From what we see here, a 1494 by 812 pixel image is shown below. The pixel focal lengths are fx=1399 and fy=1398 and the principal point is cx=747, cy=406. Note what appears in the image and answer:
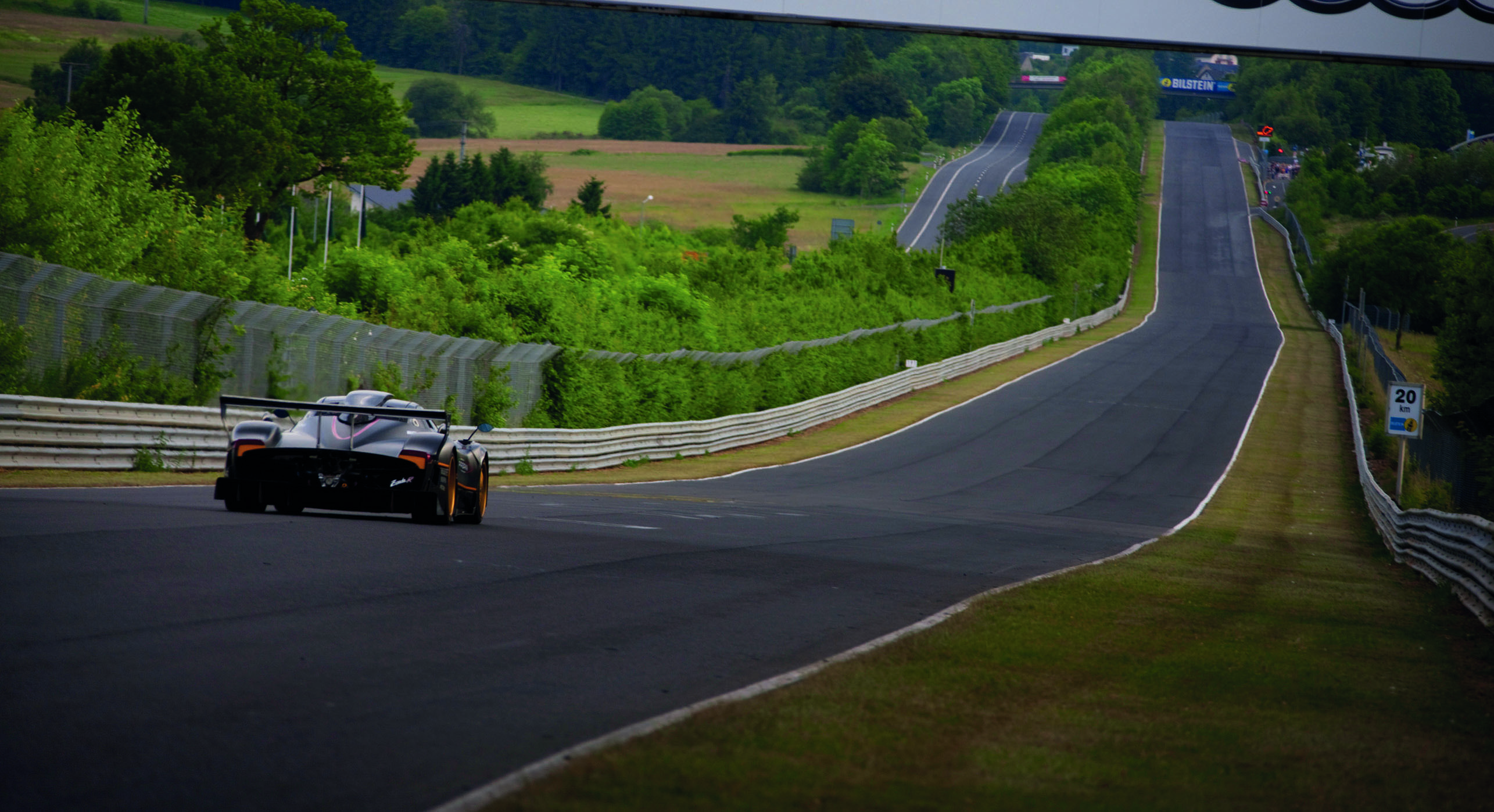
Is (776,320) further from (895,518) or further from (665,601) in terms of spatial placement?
(665,601)

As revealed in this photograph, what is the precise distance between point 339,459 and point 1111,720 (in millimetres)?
7998

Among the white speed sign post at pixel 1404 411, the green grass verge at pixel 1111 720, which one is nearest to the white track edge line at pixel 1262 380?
the white speed sign post at pixel 1404 411

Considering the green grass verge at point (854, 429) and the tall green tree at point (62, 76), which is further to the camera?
the tall green tree at point (62, 76)

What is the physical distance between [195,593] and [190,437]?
1143 centimetres

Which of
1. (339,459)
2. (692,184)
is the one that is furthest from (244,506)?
(692,184)

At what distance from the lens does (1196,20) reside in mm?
11508

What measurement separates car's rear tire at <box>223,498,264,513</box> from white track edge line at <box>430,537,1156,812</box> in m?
6.55

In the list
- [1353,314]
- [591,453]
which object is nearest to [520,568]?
[591,453]

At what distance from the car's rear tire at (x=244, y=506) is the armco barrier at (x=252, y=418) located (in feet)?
12.3

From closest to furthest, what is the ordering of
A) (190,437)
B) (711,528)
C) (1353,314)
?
(711,528), (190,437), (1353,314)

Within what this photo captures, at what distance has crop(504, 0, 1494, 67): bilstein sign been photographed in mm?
11352

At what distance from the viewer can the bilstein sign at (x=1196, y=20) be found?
11.4m

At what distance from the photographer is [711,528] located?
16656 millimetres

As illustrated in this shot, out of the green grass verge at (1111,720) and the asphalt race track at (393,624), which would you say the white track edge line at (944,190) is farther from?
the green grass verge at (1111,720)
